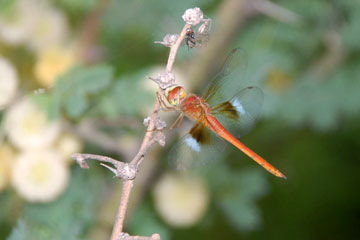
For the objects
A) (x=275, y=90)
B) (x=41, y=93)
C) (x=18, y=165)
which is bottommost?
(x=18, y=165)

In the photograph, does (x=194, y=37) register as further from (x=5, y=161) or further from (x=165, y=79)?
(x=5, y=161)

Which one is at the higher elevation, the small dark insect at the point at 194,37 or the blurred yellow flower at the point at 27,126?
the small dark insect at the point at 194,37

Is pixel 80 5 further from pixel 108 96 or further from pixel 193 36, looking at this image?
pixel 193 36

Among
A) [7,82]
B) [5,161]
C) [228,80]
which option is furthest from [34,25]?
[228,80]

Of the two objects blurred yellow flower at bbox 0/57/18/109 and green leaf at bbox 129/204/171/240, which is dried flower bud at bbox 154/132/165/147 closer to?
blurred yellow flower at bbox 0/57/18/109

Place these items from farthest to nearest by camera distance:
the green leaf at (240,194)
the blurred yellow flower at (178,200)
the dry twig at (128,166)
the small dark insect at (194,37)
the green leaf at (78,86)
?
the green leaf at (240,194), the blurred yellow flower at (178,200), the green leaf at (78,86), the small dark insect at (194,37), the dry twig at (128,166)

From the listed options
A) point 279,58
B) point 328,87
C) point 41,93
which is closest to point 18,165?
point 41,93

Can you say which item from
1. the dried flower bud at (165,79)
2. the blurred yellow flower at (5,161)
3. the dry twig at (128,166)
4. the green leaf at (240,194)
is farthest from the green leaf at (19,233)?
the green leaf at (240,194)

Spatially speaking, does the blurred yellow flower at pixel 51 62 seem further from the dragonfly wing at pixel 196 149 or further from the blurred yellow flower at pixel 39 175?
the dragonfly wing at pixel 196 149
